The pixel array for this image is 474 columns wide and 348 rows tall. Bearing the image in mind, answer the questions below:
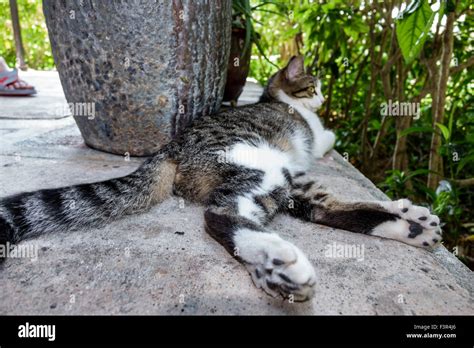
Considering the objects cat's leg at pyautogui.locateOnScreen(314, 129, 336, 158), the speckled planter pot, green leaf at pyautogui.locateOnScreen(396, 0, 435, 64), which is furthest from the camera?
cat's leg at pyautogui.locateOnScreen(314, 129, 336, 158)

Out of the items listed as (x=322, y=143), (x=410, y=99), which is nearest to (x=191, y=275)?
(x=322, y=143)

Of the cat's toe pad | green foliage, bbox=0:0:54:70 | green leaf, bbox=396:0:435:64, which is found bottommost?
the cat's toe pad

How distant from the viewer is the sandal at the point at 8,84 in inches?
145

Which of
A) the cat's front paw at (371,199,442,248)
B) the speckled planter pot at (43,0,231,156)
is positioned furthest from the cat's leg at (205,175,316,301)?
the speckled planter pot at (43,0,231,156)

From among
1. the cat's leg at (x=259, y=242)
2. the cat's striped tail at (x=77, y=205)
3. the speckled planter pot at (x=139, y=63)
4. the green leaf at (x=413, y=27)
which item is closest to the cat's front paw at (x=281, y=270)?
the cat's leg at (x=259, y=242)

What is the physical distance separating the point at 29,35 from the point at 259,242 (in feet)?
25.8

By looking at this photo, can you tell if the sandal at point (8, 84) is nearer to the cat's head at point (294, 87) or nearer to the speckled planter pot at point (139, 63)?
the speckled planter pot at point (139, 63)

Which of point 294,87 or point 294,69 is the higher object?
point 294,69

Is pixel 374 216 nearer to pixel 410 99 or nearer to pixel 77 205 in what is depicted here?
pixel 77 205

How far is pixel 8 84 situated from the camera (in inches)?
148

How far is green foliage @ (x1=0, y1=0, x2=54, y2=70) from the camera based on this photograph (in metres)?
6.91

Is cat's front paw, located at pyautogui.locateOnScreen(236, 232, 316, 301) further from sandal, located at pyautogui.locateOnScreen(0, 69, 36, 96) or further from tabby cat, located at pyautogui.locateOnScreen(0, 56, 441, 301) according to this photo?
sandal, located at pyautogui.locateOnScreen(0, 69, 36, 96)

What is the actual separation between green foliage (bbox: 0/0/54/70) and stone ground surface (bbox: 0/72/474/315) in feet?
22.5
